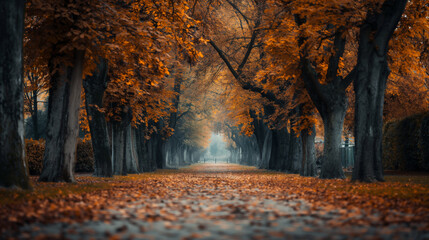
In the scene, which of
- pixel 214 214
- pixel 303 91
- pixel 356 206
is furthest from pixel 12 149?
pixel 303 91

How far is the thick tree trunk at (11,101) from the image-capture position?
8.79m

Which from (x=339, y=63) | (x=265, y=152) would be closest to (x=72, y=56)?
(x=339, y=63)

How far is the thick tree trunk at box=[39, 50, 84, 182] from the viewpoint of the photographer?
12969 mm

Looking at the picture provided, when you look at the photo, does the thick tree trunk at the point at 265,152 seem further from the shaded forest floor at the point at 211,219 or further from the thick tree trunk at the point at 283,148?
the shaded forest floor at the point at 211,219

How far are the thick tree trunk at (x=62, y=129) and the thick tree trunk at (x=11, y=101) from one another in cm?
380

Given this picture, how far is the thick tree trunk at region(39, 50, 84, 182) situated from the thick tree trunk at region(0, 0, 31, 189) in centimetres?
380

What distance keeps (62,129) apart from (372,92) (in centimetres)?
981

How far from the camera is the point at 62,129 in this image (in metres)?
13.0

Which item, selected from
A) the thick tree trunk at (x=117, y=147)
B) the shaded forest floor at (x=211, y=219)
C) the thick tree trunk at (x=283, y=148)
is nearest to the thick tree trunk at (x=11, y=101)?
the shaded forest floor at (x=211, y=219)

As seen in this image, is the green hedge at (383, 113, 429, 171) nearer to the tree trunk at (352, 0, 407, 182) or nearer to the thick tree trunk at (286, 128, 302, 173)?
the thick tree trunk at (286, 128, 302, 173)

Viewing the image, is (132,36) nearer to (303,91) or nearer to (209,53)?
(303,91)

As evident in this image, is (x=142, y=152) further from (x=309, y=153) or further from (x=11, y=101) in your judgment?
(x=11, y=101)

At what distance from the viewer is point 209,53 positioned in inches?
1032

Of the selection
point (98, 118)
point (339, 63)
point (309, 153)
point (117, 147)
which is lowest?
point (309, 153)
